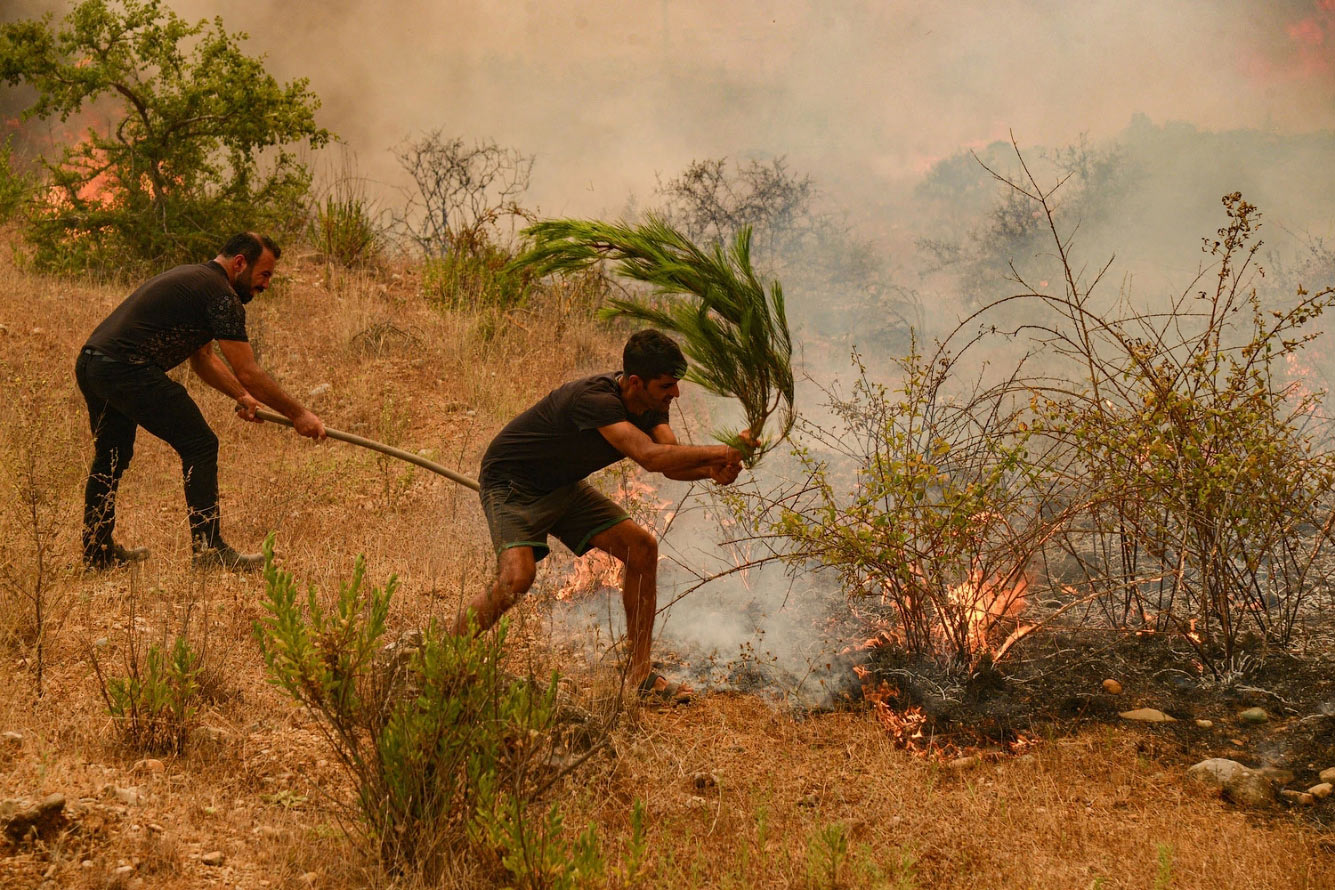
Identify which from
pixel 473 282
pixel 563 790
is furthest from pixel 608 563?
pixel 473 282

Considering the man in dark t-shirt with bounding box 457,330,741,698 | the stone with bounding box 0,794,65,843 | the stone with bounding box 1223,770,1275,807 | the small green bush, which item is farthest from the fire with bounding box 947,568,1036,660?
the small green bush

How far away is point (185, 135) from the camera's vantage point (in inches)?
383

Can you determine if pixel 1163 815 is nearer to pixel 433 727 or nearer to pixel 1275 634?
pixel 1275 634

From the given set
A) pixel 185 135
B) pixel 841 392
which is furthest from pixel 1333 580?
pixel 185 135

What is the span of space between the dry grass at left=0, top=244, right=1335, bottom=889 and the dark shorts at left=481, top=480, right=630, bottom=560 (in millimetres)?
388

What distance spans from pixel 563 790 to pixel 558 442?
1319mm

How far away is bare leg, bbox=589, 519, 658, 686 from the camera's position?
4102 millimetres

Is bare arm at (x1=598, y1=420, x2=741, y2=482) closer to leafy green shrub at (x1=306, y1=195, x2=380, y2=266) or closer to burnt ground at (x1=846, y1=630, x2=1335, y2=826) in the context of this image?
burnt ground at (x1=846, y1=630, x2=1335, y2=826)

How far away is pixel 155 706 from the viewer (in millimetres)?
3285

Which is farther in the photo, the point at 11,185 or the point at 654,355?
the point at 11,185

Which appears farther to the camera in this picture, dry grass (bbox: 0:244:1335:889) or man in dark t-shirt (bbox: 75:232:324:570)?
man in dark t-shirt (bbox: 75:232:324:570)

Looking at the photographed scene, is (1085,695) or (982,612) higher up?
(982,612)

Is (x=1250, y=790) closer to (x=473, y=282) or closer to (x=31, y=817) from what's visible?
(x=31, y=817)

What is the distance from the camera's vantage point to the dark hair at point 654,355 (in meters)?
3.73
